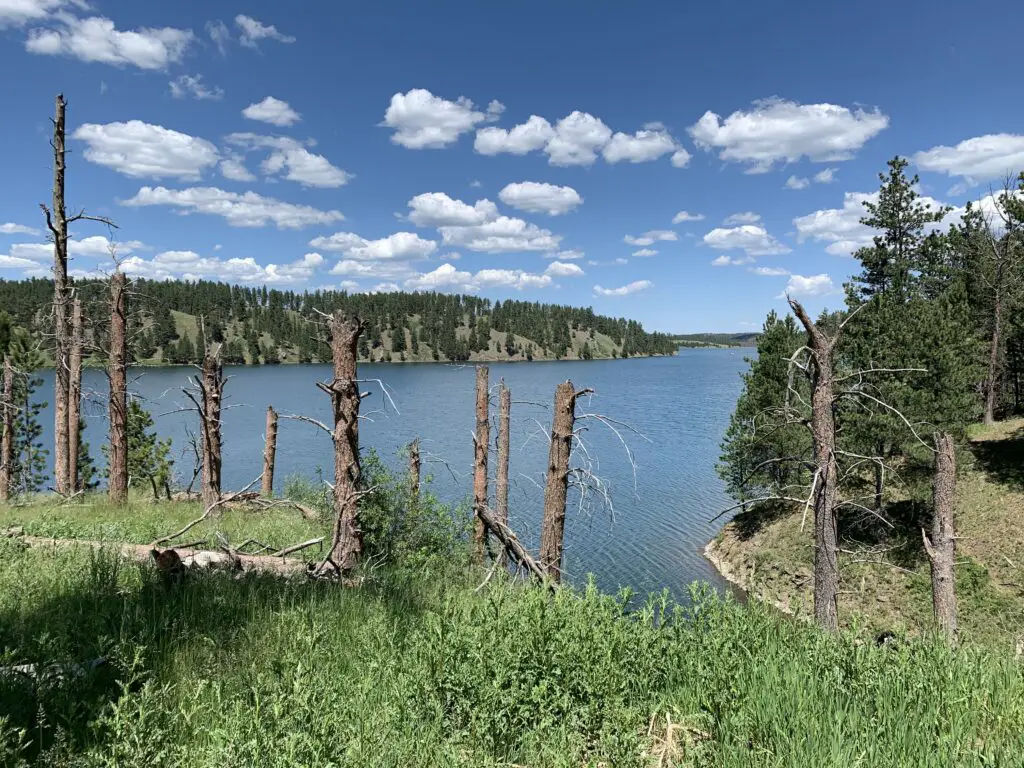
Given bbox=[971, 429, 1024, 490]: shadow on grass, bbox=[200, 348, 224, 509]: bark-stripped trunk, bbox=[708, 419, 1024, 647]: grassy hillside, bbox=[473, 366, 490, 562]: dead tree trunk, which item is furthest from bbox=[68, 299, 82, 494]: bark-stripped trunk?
bbox=[971, 429, 1024, 490]: shadow on grass

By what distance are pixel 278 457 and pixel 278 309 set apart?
520 feet

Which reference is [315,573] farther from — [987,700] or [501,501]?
A: [501,501]

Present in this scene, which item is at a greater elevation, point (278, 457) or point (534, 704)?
point (534, 704)

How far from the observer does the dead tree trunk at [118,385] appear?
14742 millimetres

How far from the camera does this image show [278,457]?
40.2 m

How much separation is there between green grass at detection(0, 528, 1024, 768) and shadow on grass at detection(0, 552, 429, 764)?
2 cm

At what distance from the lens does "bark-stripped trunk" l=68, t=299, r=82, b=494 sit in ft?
54.2

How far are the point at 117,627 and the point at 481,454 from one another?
13618 mm

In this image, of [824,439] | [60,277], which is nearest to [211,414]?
[60,277]

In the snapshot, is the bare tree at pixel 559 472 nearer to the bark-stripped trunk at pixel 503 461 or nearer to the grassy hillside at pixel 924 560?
the bark-stripped trunk at pixel 503 461

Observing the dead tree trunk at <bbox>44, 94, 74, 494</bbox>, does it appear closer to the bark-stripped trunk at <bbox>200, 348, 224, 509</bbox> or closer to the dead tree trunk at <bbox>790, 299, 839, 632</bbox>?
the bark-stripped trunk at <bbox>200, 348, 224, 509</bbox>

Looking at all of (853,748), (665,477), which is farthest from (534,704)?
(665,477)

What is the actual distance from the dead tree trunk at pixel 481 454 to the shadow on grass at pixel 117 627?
363 inches

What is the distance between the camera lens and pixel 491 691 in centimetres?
366
